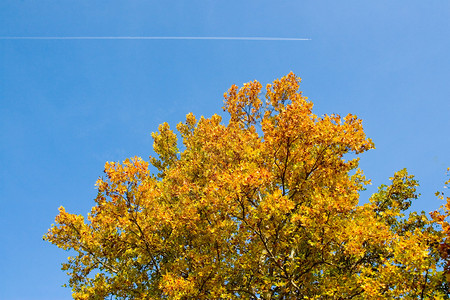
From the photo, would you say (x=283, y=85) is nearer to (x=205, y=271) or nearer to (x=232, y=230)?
(x=232, y=230)

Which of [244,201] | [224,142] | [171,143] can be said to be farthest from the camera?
[171,143]

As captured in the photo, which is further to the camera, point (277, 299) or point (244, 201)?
point (277, 299)

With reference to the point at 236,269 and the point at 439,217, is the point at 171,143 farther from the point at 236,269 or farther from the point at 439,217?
the point at 439,217

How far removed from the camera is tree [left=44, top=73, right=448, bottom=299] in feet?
24.2

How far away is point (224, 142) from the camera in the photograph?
436 inches

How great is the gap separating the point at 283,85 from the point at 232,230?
7.01 metres

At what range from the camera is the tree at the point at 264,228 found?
24.2 ft

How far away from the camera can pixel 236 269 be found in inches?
351

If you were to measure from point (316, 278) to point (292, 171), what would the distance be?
3.37 metres

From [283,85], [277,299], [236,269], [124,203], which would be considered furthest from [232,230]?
[283,85]

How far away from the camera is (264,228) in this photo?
8453mm

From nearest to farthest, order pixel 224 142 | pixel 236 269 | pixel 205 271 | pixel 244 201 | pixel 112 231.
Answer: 1. pixel 244 201
2. pixel 205 271
3. pixel 236 269
4. pixel 112 231
5. pixel 224 142

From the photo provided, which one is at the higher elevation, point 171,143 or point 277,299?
point 171,143

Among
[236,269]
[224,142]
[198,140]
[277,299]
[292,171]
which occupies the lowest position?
[277,299]
